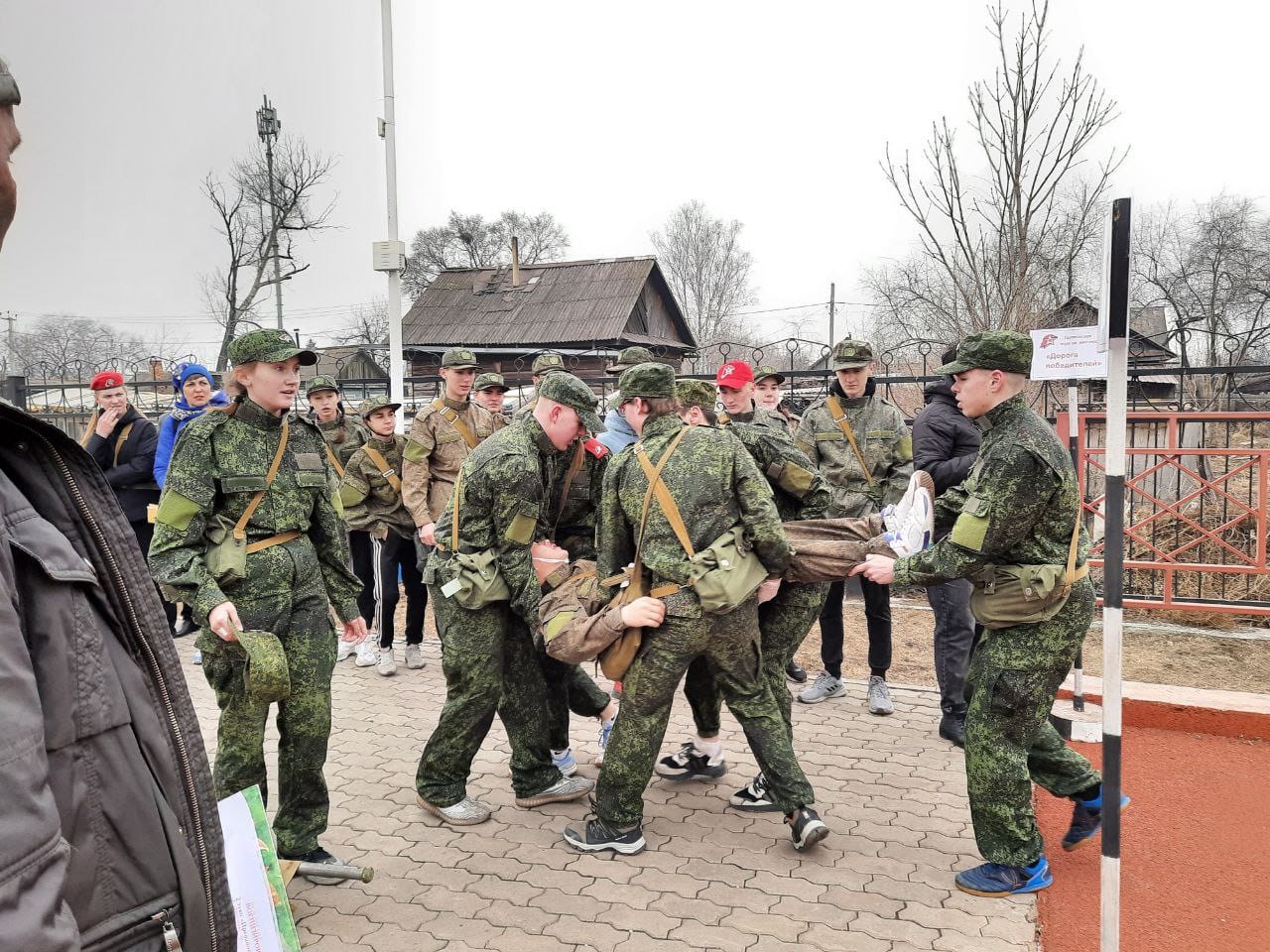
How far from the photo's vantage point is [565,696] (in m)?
4.88

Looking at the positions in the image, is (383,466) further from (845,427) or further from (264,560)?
(845,427)

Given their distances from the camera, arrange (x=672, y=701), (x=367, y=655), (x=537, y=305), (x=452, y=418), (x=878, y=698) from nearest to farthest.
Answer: (x=672, y=701), (x=878, y=698), (x=452, y=418), (x=367, y=655), (x=537, y=305)

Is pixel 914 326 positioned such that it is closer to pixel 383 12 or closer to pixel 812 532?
pixel 383 12

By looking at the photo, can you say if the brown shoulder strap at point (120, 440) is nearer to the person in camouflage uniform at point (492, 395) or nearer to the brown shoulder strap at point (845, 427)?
the person in camouflage uniform at point (492, 395)

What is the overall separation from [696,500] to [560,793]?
1914 mm

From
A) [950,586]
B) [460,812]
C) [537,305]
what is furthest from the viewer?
[537,305]

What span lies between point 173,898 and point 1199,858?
4216mm

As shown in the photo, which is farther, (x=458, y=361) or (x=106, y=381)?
(x=106, y=381)

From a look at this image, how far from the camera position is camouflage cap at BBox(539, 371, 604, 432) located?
4094mm

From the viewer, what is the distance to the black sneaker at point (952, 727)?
17.1 feet

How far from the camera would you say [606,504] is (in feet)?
13.0

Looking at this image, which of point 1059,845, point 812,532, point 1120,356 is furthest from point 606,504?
point 1059,845

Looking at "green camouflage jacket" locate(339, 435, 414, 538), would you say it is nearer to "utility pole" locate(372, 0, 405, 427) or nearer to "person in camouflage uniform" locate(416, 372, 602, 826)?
"utility pole" locate(372, 0, 405, 427)

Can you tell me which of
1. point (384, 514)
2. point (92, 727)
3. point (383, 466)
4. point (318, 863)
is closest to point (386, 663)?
point (384, 514)
